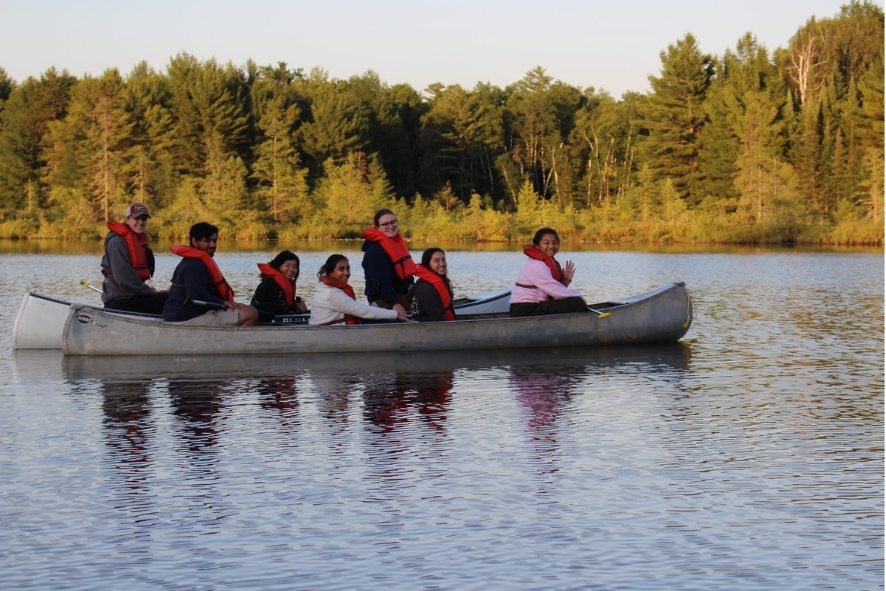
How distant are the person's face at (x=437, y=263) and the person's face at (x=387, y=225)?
24.2 inches

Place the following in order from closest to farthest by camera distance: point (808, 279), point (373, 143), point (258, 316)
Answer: point (258, 316) → point (808, 279) → point (373, 143)

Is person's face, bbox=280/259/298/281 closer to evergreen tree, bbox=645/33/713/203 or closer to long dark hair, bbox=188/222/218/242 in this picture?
long dark hair, bbox=188/222/218/242

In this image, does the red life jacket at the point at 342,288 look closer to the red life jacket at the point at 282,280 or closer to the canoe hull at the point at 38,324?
the red life jacket at the point at 282,280

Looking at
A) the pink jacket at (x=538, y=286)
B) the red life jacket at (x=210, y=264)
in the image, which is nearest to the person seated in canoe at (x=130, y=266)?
the red life jacket at (x=210, y=264)

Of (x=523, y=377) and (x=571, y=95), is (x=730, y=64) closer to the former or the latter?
(x=571, y=95)

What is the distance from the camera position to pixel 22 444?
25.8 feet

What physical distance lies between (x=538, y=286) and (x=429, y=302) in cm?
120

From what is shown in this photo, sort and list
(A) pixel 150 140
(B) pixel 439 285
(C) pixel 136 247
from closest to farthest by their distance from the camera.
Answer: (B) pixel 439 285 → (C) pixel 136 247 → (A) pixel 150 140

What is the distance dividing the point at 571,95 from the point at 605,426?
2941 inches

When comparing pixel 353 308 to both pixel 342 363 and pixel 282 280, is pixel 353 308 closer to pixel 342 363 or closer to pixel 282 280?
pixel 342 363

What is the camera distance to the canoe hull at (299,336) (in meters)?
12.0

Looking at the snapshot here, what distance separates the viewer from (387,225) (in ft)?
40.3

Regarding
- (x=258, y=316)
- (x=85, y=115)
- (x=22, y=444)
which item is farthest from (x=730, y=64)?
(x=22, y=444)

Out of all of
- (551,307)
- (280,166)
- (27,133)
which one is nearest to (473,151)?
(280,166)
